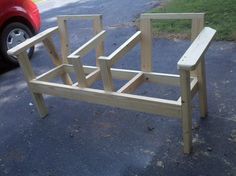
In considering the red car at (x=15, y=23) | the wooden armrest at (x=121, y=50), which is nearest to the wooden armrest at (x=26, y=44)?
the wooden armrest at (x=121, y=50)

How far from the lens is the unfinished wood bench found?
94.5 inches

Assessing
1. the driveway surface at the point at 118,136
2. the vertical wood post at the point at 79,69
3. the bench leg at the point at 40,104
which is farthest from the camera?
the bench leg at the point at 40,104

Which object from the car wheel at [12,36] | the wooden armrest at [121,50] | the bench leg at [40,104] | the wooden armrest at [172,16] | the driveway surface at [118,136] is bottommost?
the driveway surface at [118,136]

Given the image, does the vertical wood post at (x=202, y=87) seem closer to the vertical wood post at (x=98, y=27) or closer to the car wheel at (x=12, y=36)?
the vertical wood post at (x=98, y=27)

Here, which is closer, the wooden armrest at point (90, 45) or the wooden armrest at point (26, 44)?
the wooden armrest at point (90, 45)

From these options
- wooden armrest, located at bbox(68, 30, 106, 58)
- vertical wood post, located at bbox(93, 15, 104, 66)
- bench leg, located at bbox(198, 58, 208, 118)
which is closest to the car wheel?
vertical wood post, located at bbox(93, 15, 104, 66)

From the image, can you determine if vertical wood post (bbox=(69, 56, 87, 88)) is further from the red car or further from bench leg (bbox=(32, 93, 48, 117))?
the red car

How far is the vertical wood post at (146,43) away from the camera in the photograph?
294 centimetres

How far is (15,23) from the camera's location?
196 inches

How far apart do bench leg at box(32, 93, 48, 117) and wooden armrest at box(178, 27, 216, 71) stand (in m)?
1.77

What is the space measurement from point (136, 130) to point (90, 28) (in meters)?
3.83

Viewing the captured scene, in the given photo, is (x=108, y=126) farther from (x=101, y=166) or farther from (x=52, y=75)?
(x=52, y=75)

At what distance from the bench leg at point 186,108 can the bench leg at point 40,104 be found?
165 cm

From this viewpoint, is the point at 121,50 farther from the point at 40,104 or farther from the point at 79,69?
the point at 40,104
